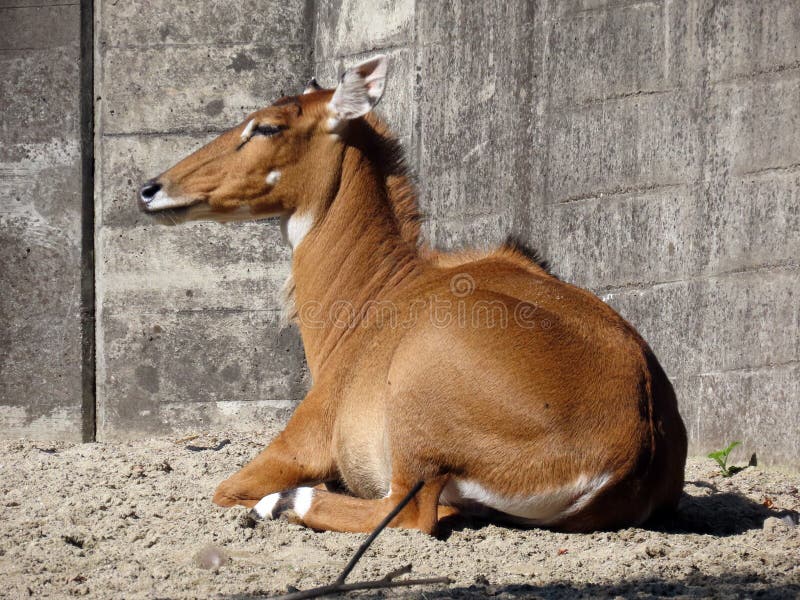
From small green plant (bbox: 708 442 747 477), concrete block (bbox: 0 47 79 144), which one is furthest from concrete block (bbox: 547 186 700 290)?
concrete block (bbox: 0 47 79 144)

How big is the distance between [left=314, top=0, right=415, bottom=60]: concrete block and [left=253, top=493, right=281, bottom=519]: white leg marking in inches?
129

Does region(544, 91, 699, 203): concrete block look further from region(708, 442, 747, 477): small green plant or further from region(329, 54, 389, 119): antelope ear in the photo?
region(708, 442, 747, 477): small green plant

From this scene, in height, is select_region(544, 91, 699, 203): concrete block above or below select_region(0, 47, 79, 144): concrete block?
below

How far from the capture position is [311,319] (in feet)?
18.0

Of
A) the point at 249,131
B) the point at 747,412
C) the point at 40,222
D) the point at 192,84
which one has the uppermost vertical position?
the point at 192,84

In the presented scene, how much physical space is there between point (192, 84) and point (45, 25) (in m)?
1.02

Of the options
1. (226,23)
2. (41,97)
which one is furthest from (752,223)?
(41,97)

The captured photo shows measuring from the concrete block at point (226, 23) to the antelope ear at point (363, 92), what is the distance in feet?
6.15

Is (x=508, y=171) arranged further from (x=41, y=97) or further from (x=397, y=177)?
(x=41, y=97)

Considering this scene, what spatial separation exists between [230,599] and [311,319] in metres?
2.31

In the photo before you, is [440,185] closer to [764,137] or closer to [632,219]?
[632,219]

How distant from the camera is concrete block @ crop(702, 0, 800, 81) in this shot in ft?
16.8

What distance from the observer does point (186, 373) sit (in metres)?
7.12

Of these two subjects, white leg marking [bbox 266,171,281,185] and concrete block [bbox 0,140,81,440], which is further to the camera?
concrete block [bbox 0,140,81,440]
